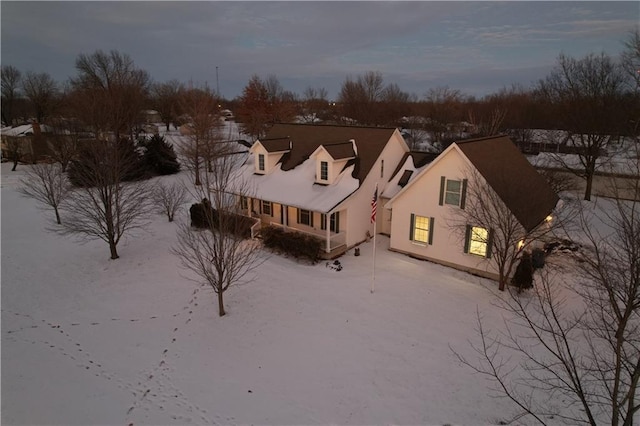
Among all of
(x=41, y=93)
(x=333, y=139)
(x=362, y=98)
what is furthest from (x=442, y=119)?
(x=41, y=93)

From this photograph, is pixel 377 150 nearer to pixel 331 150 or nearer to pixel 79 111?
pixel 331 150

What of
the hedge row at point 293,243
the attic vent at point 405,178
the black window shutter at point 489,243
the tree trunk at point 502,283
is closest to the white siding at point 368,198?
the attic vent at point 405,178

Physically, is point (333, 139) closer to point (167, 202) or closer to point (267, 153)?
point (267, 153)

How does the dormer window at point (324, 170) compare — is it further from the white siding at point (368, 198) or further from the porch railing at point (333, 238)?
the porch railing at point (333, 238)

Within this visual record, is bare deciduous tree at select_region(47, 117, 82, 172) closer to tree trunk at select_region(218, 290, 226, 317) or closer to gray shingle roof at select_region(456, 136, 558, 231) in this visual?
tree trunk at select_region(218, 290, 226, 317)

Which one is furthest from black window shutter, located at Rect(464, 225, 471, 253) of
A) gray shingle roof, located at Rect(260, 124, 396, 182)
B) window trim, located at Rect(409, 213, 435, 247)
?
gray shingle roof, located at Rect(260, 124, 396, 182)
